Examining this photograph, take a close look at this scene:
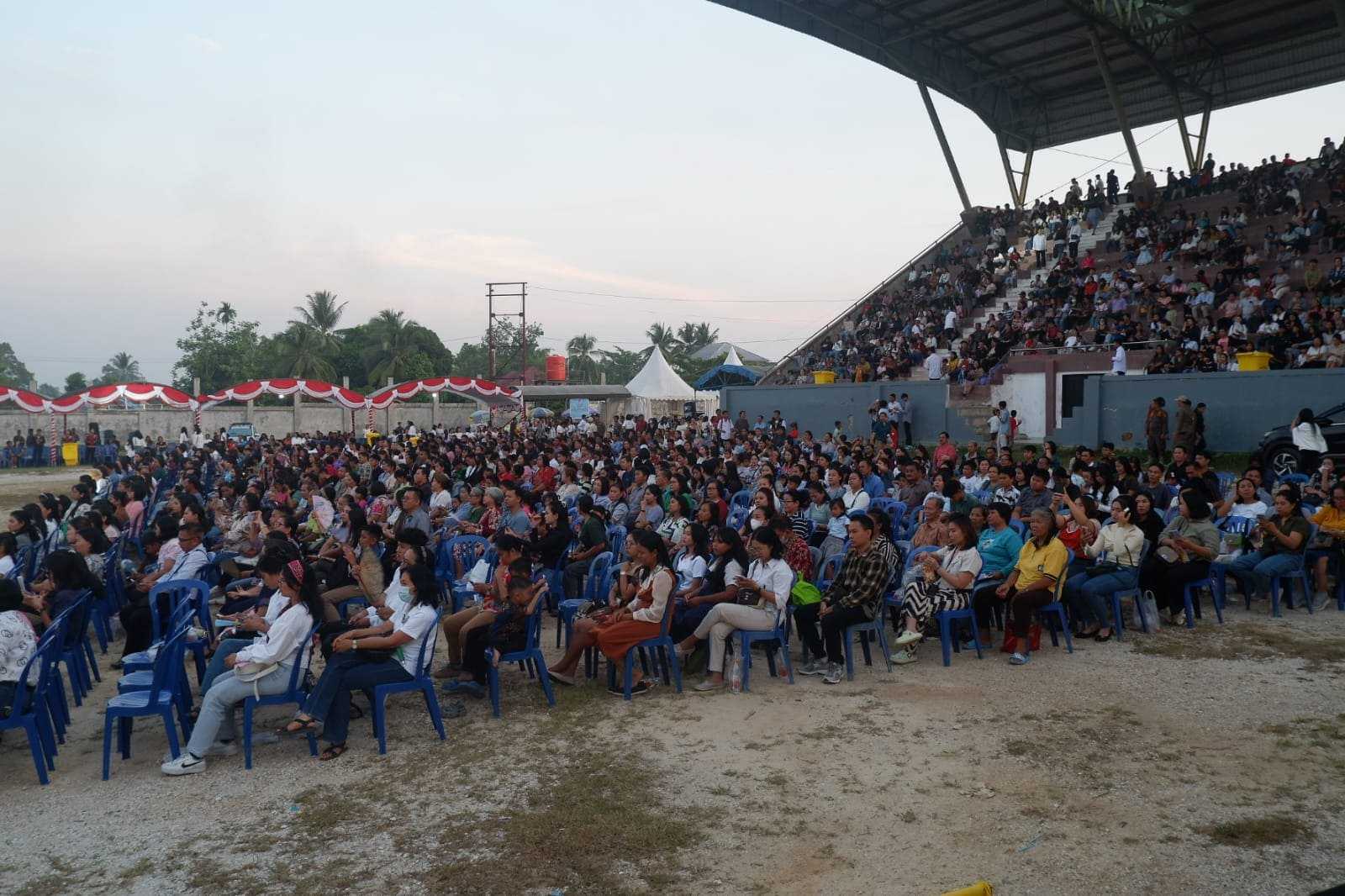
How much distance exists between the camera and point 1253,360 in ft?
54.1

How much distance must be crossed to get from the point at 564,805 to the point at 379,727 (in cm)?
Answer: 137

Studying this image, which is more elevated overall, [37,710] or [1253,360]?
[1253,360]

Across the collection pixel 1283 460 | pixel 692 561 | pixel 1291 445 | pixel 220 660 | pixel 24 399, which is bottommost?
pixel 220 660

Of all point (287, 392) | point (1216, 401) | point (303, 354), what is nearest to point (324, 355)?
point (303, 354)

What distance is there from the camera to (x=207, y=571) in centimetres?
832

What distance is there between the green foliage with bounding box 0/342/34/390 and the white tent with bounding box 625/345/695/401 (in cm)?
7236

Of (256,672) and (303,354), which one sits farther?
(303,354)

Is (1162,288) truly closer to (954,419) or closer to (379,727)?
(954,419)

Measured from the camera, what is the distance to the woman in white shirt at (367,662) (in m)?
5.17

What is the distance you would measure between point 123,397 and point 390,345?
81.6 ft

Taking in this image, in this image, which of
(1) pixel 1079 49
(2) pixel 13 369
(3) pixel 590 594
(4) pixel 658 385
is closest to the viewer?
(3) pixel 590 594

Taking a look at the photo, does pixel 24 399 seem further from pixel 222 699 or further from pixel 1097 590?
pixel 1097 590

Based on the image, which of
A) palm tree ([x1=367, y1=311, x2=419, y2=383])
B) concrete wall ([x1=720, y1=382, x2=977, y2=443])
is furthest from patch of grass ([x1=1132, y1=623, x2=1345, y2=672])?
palm tree ([x1=367, y1=311, x2=419, y2=383])

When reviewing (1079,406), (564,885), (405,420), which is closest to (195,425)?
(405,420)
